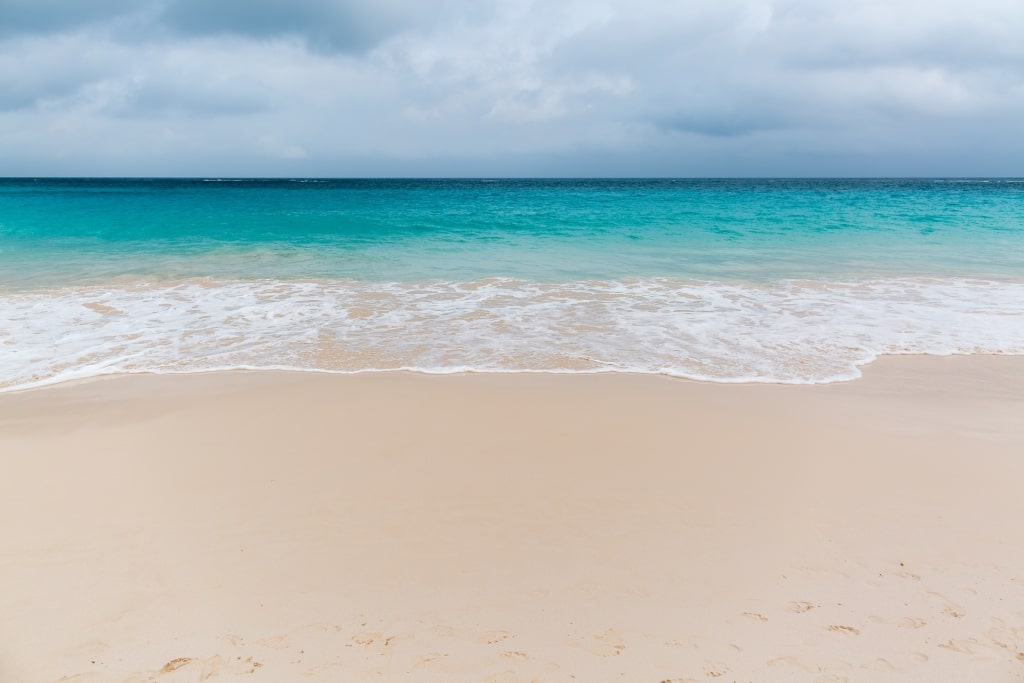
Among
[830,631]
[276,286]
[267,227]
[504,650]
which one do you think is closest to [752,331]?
[830,631]

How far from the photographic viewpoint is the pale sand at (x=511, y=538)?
296 cm

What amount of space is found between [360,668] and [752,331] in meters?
7.38

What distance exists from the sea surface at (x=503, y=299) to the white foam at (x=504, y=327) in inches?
1.7

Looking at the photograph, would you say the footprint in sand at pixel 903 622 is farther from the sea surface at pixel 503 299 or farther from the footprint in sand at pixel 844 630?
the sea surface at pixel 503 299

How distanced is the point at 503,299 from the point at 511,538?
7.36m

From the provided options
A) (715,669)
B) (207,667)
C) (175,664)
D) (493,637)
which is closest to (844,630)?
(715,669)

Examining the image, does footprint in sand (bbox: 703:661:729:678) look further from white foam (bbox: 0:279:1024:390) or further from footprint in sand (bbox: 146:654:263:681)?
white foam (bbox: 0:279:1024:390)

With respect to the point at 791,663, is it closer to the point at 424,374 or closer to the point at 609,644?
the point at 609,644

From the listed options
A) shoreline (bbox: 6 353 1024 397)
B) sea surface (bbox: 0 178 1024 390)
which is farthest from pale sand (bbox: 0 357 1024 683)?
→ sea surface (bbox: 0 178 1024 390)

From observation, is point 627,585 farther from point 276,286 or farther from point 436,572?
point 276,286

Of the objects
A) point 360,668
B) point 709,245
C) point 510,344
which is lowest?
point 360,668

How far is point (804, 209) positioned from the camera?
3359cm

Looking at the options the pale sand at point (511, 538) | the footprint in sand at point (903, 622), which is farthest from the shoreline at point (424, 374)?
the footprint in sand at point (903, 622)

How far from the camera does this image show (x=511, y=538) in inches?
151
